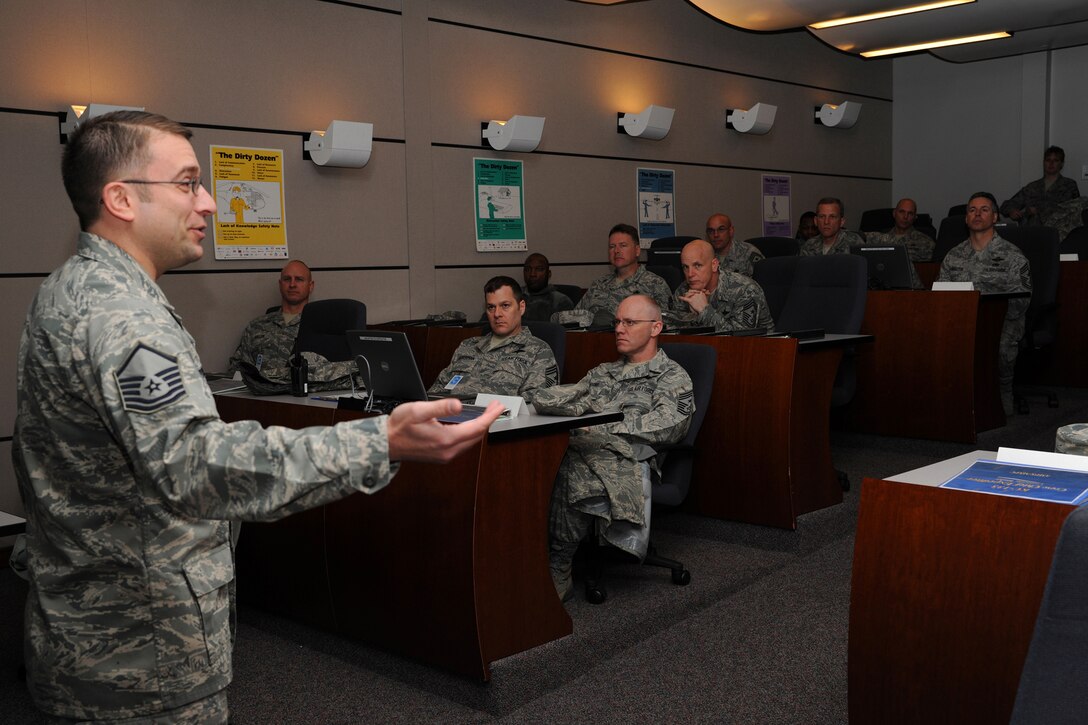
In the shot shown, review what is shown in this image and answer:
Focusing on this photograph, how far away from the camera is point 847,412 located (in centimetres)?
517

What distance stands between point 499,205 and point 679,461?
2938 mm

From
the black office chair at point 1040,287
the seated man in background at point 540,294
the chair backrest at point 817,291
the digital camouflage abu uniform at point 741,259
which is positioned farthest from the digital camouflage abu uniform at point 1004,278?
the seated man in background at point 540,294

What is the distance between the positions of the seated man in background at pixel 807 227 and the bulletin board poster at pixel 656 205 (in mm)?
1262

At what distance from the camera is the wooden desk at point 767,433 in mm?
3680

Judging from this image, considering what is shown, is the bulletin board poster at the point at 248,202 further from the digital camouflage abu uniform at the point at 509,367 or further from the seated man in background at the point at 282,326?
the digital camouflage abu uniform at the point at 509,367

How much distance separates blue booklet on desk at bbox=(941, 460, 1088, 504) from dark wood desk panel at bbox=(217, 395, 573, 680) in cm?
119

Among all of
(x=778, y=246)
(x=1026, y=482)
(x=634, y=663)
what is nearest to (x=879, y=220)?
(x=778, y=246)

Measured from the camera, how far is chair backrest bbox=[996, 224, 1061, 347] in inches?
226

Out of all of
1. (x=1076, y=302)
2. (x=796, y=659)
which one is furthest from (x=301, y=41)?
(x=1076, y=302)

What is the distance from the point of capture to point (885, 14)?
6098mm

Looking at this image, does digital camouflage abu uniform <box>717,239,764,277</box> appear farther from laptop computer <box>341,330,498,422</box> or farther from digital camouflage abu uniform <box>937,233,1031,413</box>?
laptop computer <box>341,330,498,422</box>

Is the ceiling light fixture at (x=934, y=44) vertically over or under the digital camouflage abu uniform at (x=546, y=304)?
over

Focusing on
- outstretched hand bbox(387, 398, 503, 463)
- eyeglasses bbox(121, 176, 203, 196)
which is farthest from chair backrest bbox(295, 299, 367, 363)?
outstretched hand bbox(387, 398, 503, 463)

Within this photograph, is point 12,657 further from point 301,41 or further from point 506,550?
point 301,41
